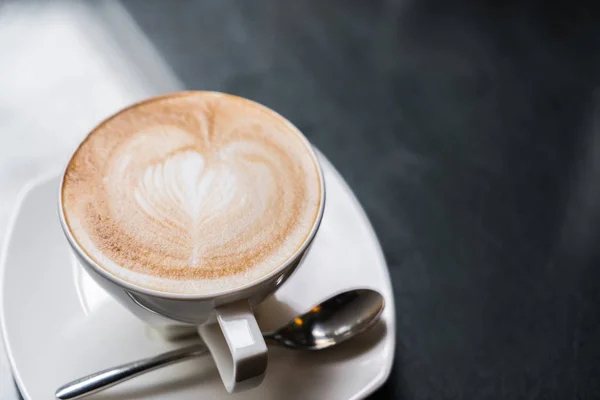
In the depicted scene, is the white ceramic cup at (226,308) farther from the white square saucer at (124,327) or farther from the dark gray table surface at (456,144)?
the dark gray table surface at (456,144)

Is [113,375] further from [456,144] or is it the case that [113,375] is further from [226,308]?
[456,144]

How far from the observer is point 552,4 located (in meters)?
1.33

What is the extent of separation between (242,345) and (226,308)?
0.15 ft

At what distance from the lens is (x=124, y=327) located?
27.3 inches

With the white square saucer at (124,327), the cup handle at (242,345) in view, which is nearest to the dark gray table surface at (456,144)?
the white square saucer at (124,327)

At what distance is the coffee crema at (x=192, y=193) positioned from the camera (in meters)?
0.60

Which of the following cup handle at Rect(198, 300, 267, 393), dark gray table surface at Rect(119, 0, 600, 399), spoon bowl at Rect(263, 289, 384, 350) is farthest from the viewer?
dark gray table surface at Rect(119, 0, 600, 399)

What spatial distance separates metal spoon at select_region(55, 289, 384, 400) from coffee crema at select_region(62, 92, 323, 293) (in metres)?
0.12

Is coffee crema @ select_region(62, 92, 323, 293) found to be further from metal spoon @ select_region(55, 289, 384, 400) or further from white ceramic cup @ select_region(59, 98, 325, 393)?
metal spoon @ select_region(55, 289, 384, 400)

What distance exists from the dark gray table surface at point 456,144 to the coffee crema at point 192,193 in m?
0.26

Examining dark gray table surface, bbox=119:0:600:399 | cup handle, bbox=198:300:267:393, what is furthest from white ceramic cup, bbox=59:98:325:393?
dark gray table surface, bbox=119:0:600:399

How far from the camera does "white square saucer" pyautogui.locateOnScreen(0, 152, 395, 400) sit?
0.64 m

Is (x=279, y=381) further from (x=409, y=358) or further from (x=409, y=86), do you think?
(x=409, y=86)

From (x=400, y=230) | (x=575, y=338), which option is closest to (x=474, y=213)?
A: (x=400, y=230)
